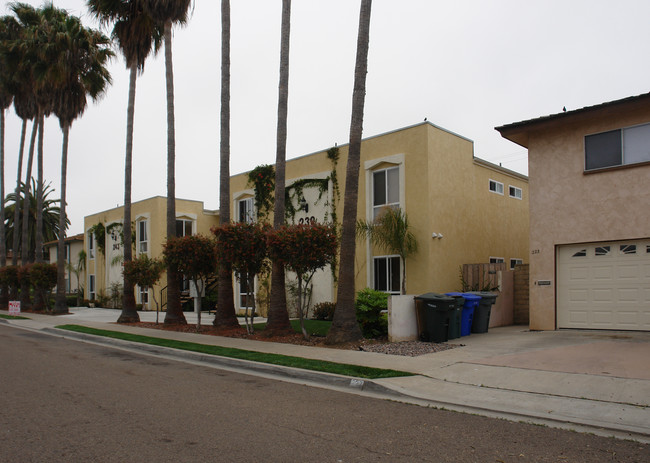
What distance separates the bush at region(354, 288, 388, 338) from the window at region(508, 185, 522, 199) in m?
10.5

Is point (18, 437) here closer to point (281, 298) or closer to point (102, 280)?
point (281, 298)

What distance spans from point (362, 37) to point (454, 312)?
7.28 m

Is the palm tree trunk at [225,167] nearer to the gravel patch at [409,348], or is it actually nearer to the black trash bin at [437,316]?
the gravel patch at [409,348]

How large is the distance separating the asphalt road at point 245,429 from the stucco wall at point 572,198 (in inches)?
335

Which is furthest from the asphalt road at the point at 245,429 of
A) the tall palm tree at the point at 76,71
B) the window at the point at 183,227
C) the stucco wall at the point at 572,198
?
the window at the point at 183,227

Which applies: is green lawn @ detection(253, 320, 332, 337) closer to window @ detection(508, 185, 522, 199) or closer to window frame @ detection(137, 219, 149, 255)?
window @ detection(508, 185, 522, 199)

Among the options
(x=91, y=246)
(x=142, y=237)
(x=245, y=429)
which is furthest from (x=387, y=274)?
(x=91, y=246)

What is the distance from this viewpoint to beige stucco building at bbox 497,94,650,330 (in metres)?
13.0

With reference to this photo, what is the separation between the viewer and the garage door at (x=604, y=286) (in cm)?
1291

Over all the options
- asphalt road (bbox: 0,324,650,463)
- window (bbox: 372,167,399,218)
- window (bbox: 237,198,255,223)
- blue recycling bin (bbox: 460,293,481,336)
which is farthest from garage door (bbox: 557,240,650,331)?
window (bbox: 237,198,255,223)

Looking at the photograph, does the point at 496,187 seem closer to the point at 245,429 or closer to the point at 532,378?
the point at 532,378

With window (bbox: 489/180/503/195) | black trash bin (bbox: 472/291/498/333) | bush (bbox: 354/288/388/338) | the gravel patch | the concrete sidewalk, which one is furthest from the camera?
window (bbox: 489/180/503/195)

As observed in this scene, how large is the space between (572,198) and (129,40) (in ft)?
57.9

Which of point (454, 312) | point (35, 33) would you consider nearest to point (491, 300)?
point (454, 312)
